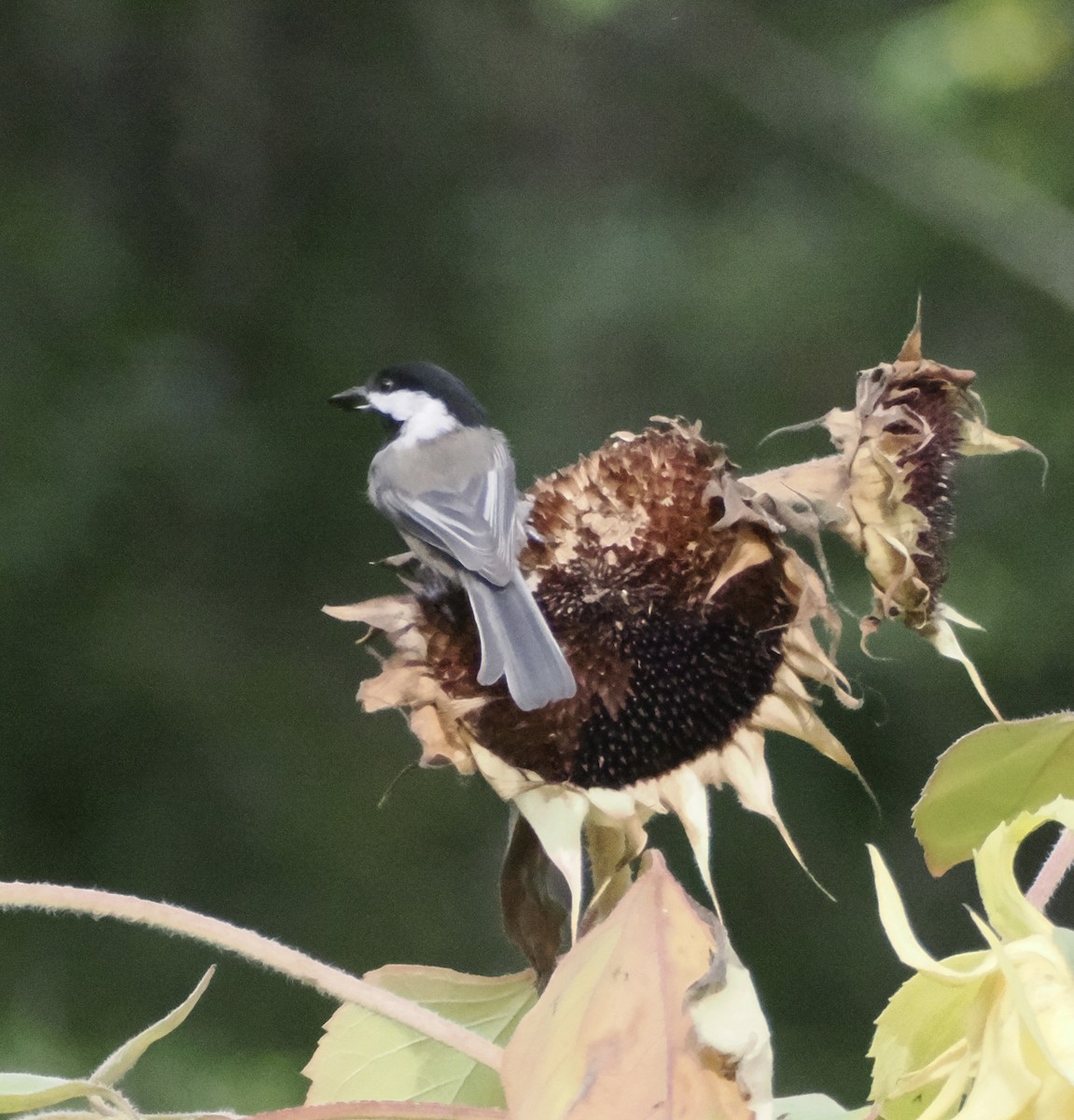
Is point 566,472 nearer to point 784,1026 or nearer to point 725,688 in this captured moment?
point 725,688

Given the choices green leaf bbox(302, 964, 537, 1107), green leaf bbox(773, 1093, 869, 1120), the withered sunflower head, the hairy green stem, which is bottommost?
green leaf bbox(773, 1093, 869, 1120)

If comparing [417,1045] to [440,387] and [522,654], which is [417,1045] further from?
[440,387]

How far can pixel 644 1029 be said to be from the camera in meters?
0.50

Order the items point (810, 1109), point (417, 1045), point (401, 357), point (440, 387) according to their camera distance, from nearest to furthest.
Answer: point (810, 1109)
point (417, 1045)
point (440, 387)
point (401, 357)

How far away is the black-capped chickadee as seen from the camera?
78 cm

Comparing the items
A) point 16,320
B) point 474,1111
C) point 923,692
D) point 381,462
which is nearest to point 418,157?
point 16,320

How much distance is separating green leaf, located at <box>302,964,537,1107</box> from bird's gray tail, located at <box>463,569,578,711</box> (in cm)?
13

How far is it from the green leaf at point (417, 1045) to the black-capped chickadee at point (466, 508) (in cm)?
13

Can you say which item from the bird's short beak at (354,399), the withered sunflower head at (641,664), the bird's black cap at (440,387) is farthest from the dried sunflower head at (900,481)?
the bird's short beak at (354,399)

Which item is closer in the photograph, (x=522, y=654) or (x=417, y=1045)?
(x=417, y=1045)

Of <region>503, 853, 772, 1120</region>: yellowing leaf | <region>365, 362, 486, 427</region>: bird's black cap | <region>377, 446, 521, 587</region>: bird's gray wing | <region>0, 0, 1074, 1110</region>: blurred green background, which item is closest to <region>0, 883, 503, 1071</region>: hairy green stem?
<region>503, 853, 772, 1120</region>: yellowing leaf

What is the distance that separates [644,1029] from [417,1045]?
0.62 ft

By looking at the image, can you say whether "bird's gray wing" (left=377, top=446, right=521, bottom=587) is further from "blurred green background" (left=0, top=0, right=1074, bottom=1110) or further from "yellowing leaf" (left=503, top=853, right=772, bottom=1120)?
"blurred green background" (left=0, top=0, right=1074, bottom=1110)

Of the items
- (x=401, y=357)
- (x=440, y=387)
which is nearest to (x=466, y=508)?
(x=440, y=387)
